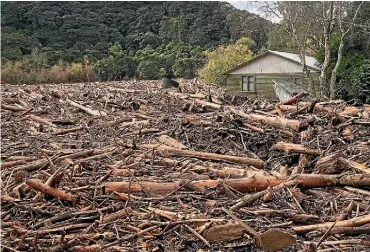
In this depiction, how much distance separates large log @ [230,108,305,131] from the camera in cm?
628

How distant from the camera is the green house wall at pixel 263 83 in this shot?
2277 cm

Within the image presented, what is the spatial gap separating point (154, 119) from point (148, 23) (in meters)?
41.3

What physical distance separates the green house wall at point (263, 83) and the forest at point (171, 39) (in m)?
1.73

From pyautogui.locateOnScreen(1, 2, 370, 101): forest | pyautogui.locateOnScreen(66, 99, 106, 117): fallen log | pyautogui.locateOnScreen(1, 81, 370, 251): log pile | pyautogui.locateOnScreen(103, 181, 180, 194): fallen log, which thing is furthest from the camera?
pyautogui.locateOnScreen(1, 2, 370, 101): forest

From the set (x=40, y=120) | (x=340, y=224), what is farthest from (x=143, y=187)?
(x=40, y=120)

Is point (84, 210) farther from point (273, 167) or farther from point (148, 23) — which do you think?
point (148, 23)

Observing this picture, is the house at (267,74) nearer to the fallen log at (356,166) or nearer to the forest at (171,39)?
the forest at (171,39)

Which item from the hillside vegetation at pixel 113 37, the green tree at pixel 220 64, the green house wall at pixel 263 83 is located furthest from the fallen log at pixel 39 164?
the green tree at pixel 220 64

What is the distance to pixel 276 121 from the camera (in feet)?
21.7

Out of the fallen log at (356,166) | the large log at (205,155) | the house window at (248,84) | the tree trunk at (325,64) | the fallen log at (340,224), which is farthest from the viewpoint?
the house window at (248,84)

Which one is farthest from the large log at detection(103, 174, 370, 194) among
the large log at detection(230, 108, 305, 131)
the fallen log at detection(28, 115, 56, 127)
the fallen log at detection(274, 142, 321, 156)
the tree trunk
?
the tree trunk

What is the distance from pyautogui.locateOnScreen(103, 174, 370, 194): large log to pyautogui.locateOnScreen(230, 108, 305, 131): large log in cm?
211

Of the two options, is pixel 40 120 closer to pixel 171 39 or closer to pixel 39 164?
pixel 39 164

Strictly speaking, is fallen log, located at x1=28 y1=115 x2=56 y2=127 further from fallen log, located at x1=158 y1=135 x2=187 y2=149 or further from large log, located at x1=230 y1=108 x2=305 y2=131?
large log, located at x1=230 y1=108 x2=305 y2=131
